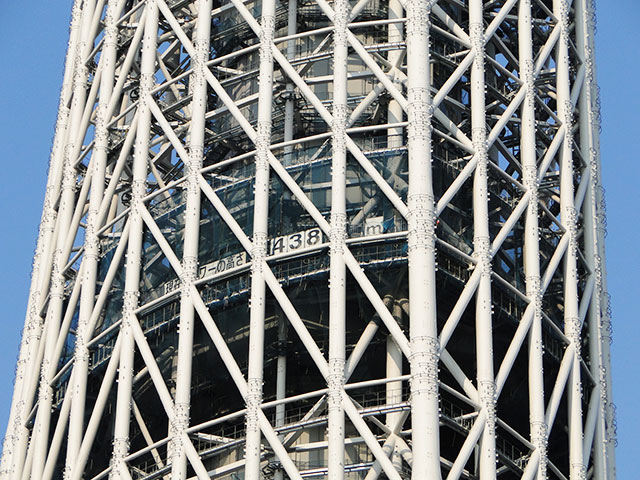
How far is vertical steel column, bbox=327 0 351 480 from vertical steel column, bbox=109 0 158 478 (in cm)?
976

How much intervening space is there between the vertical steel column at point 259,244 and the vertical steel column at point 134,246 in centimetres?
611

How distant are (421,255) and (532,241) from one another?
7982 millimetres

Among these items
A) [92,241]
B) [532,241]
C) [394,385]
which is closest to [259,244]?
[394,385]

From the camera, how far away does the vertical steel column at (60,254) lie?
81.5 m

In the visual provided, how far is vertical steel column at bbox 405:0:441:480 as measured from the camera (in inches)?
2606

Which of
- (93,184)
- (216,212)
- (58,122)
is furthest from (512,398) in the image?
(58,122)

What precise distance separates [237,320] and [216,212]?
4691 millimetres

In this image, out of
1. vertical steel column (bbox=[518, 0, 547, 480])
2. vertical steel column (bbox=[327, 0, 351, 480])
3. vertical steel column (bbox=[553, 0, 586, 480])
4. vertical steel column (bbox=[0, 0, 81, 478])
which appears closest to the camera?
vertical steel column (bbox=[327, 0, 351, 480])

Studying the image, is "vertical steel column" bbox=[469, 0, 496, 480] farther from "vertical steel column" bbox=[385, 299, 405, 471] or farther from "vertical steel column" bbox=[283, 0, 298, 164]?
"vertical steel column" bbox=[283, 0, 298, 164]

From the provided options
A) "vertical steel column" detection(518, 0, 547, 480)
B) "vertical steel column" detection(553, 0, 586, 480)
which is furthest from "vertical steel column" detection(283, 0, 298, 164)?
"vertical steel column" detection(553, 0, 586, 480)

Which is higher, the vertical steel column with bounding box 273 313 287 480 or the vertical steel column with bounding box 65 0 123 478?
the vertical steel column with bounding box 65 0 123 478

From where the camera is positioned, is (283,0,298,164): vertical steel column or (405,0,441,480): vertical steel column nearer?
(405,0,441,480): vertical steel column

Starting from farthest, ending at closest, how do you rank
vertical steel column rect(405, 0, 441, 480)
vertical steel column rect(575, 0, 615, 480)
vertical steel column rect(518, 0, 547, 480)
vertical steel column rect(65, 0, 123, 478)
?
vertical steel column rect(575, 0, 615, 480) → vertical steel column rect(65, 0, 123, 478) → vertical steel column rect(518, 0, 547, 480) → vertical steel column rect(405, 0, 441, 480)

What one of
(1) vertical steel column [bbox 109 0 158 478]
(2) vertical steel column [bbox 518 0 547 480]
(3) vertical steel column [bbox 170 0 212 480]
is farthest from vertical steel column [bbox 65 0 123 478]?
(2) vertical steel column [bbox 518 0 547 480]
